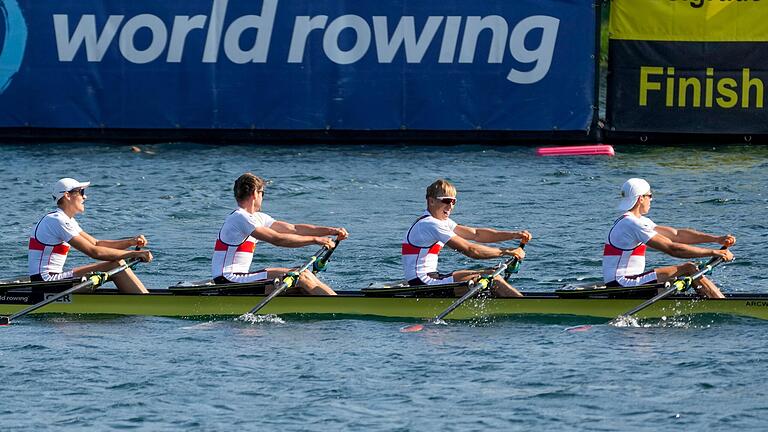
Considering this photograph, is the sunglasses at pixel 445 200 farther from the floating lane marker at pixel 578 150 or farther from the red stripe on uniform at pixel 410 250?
the floating lane marker at pixel 578 150

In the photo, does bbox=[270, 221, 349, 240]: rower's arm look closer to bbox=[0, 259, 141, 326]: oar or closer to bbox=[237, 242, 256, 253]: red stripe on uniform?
bbox=[237, 242, 256, 253]: red stripe on uniform

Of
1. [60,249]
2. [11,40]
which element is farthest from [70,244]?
[11,40]

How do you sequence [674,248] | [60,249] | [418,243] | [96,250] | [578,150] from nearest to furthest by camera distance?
[674,248], [418,243], [96,250], [60,249], [578,150]

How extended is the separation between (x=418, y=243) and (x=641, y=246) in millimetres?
2452

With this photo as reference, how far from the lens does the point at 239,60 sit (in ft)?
93.6

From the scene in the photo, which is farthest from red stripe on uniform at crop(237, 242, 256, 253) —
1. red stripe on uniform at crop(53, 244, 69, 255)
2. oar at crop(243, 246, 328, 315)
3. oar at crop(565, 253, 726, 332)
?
oar at crop(565, 253, 726, 332)

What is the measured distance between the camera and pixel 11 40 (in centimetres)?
2880

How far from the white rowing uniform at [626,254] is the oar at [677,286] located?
0.28m

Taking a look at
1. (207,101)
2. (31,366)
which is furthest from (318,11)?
(31,366)

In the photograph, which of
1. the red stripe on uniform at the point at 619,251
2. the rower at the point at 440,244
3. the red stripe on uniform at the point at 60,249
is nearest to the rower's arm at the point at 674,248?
the red stripe on uniform at the point at 619,251

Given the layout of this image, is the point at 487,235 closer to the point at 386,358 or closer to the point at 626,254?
the point at 626,254

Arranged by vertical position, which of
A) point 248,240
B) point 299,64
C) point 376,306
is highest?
point 299,64

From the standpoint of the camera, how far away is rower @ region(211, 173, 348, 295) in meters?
16.6

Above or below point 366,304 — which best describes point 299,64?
above
